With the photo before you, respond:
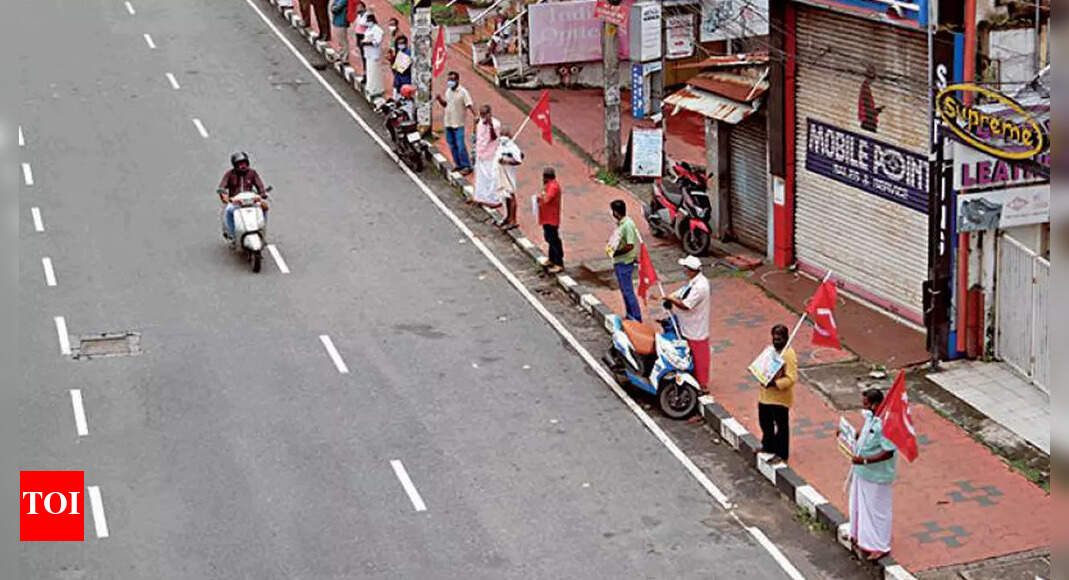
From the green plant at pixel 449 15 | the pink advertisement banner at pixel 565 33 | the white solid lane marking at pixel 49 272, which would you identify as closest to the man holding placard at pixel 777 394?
the white solid lane marking at pixel 49 272

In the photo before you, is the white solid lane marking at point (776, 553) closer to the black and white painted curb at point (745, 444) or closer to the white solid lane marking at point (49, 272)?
the black and white painted curb at point (745, 444)

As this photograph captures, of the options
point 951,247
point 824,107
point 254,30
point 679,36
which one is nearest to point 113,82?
point 254,30

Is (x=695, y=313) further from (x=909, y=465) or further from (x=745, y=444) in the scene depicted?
(x=909, y=465)

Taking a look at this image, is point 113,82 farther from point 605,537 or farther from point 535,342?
point 605,537

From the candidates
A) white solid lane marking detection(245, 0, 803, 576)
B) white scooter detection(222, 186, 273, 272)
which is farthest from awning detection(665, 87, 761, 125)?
white scooter detection(222, 186, 273, 272)

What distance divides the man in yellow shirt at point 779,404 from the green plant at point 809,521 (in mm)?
848

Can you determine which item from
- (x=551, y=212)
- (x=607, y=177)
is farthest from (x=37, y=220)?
(x=607, y=177)

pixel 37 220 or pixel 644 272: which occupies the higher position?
pixel 644 272

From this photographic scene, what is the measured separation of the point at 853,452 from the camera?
15.8m

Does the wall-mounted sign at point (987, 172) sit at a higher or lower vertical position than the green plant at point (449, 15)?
higher

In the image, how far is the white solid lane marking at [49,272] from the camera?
2458 centimetres

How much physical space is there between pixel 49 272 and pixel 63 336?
2.66m

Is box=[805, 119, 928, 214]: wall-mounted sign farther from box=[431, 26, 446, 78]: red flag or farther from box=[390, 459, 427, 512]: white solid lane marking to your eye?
box=[431, 26, 446, 78]: red flag

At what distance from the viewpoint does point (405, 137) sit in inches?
1171
